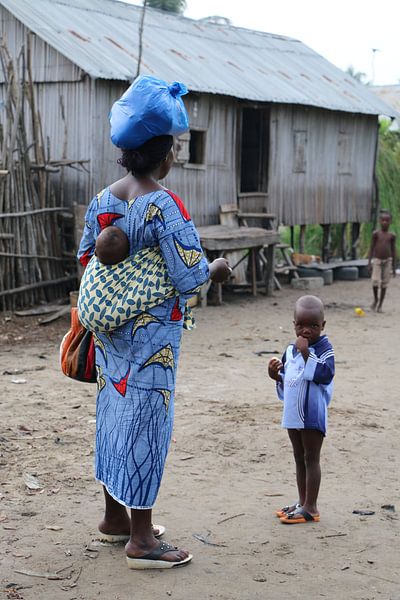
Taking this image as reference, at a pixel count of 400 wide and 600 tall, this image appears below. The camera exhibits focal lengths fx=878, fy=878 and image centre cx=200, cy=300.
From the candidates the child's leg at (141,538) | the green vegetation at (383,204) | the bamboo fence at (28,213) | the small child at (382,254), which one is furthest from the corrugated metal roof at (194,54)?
the child's leg at (141,538)

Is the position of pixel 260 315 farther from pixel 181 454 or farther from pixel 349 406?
pixel 181 454

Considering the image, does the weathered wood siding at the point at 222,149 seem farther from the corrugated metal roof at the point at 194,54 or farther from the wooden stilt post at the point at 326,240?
the wooden stilt post at the point at 326,240

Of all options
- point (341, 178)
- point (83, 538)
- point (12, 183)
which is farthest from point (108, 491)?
point (341, 178)

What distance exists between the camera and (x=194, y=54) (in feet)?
49.4

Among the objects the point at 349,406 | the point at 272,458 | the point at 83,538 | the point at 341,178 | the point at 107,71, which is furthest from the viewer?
the point at 341,178

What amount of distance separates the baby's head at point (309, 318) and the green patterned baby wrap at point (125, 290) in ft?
2.37

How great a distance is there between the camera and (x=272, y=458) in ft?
17.4

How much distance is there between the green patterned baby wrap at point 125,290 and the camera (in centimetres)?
345

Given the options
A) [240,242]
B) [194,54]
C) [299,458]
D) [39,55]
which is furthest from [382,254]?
[299,458]

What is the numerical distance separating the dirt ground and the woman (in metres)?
0.29

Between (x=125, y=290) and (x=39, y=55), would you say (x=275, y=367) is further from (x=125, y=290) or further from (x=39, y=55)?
(x=39, y=55)

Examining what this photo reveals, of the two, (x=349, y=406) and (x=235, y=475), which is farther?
(x=349, y=406)

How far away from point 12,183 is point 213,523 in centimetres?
752

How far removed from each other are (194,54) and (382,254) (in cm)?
498
